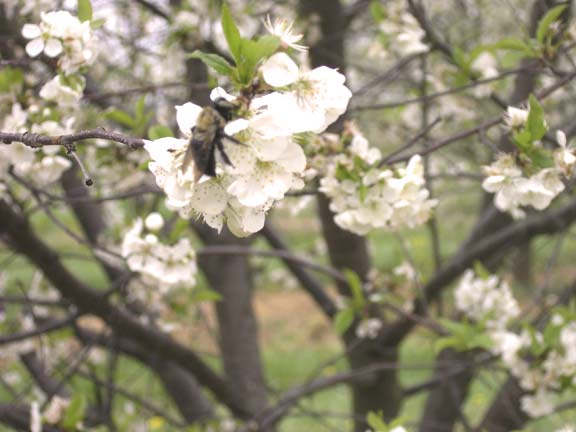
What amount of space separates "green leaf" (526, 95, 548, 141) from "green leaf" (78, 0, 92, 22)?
0.93 meters

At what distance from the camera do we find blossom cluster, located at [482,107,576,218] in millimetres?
1141

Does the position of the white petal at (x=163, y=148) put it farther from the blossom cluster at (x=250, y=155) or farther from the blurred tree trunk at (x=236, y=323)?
the blurred tree trunk at (x=236, y=323)

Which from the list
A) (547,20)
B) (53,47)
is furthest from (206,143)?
(547,20)

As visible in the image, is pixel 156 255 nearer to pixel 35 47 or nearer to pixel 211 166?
pixel 35 47

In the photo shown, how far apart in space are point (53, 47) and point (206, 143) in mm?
797

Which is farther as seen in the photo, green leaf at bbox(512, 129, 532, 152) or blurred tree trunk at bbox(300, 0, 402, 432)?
blurred tree trunk at bbox(300, 0, 402, 432)

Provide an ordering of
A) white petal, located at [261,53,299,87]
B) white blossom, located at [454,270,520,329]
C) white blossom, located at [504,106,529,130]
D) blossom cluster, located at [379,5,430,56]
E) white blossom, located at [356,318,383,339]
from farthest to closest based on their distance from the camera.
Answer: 1. white blossom, located at [356,318,383,339]
2. white blossom, located at [454,270,520,329]
3. blossom cluster, located at [379,5,430,56]
4. white blossom, located at [504,106,529,130]
5. white petal, located at [261,53,299,87]

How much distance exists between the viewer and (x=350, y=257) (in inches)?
102

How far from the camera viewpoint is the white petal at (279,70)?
0.79 meters

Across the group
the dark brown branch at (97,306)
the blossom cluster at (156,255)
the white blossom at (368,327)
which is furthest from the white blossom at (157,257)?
the white blossom at (368,327)

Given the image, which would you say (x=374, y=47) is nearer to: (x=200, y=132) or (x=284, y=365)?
(x=200, y=132)

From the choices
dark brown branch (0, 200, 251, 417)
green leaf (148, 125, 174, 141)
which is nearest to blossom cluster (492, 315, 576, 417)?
→ dark brown branch (0, 200, 251, 417)

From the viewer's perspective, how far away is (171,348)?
2170 mm

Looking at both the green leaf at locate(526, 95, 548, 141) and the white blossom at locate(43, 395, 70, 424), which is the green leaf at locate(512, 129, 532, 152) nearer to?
the green leaf at locate(526, 95, 548, 141)
